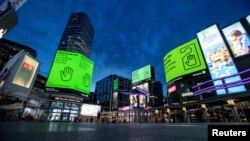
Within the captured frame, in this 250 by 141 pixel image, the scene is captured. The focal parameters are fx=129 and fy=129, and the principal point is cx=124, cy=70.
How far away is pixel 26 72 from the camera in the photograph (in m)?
23.6

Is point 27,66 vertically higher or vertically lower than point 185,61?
lower

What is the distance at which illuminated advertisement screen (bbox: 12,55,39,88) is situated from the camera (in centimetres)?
2192

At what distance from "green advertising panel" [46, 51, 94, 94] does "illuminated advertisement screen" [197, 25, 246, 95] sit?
31.6 m

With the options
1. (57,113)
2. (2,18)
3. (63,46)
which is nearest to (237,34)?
(2,18)

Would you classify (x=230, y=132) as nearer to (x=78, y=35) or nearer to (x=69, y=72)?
(x=69, y=72)

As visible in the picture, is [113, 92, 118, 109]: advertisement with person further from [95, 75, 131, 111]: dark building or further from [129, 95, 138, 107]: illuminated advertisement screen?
[129, 95, 138, 107]: illuminated advertisement screen

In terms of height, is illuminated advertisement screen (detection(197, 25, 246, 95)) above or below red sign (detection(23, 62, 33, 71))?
above

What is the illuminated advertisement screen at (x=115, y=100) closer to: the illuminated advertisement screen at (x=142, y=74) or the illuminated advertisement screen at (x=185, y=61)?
the illuminated advertisement screen at (x=142, y=74)

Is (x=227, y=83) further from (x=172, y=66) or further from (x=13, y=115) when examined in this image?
(x=13, y=115)

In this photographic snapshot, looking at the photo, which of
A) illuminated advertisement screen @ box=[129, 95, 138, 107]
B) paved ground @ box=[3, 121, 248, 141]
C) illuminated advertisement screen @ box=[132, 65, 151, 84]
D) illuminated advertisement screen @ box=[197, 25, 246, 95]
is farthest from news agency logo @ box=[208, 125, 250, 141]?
illuminated advertisement screen @ box=[132, 65, 151, 84]

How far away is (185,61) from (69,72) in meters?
32.3

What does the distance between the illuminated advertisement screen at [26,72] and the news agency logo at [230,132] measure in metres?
27.3

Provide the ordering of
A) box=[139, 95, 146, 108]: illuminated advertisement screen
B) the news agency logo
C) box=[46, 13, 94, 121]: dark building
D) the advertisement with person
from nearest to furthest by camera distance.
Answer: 1. the news agency logo
2. box=[46, 13, 94, 121]: dark building
3. box=[139, 95, 146, 108]: illuminated advertisement screen
4. the advertisement with person

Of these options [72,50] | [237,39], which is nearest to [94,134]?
[237,39]
